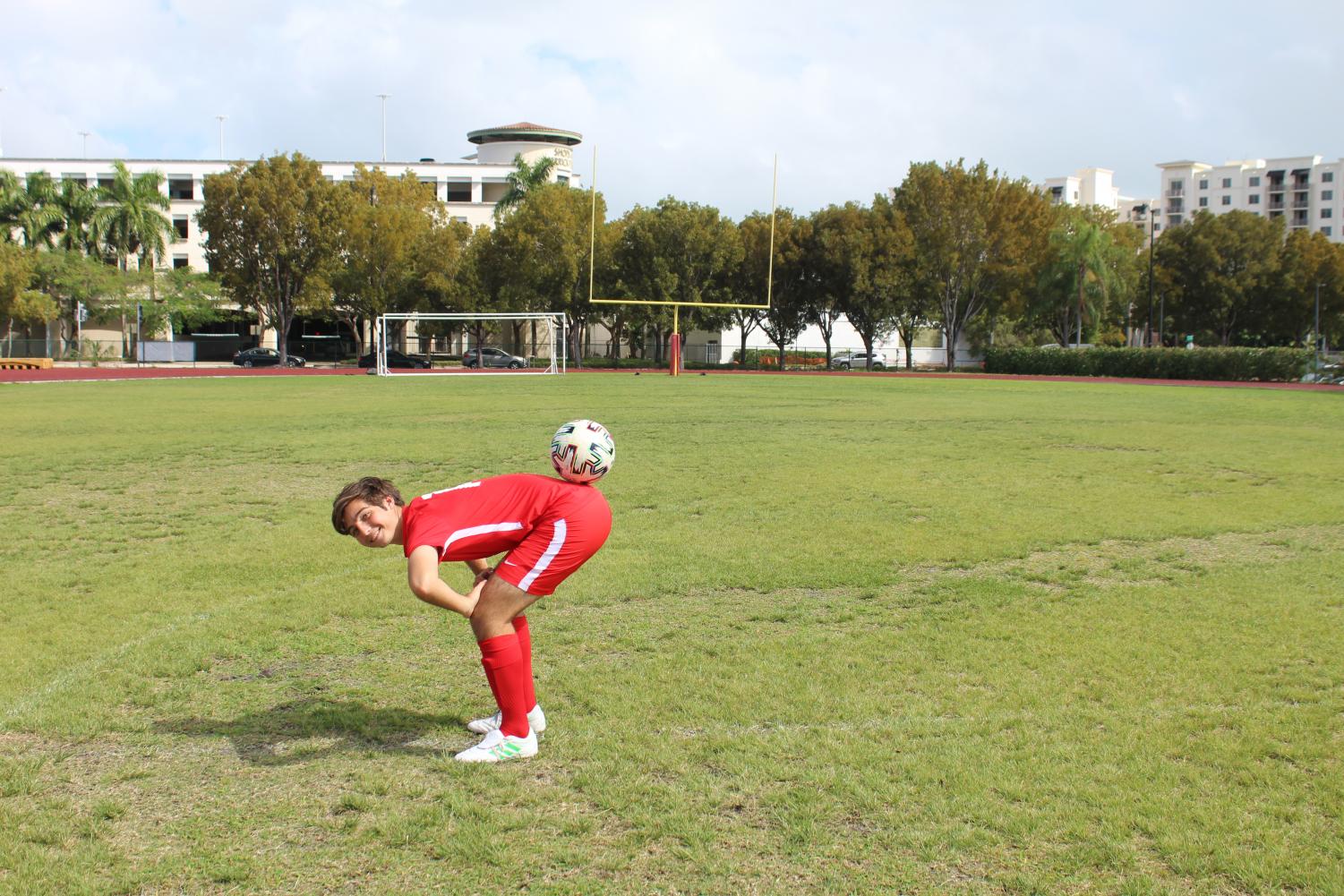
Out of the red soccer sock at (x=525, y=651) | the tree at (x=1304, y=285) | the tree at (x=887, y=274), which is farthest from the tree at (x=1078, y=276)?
the red soccer sock at (x=525, y=651)

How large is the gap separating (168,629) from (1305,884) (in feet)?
17.9

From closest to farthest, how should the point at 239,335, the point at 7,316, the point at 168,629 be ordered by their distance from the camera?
the point at 168,629
the point at 7,316
the point at 239,335

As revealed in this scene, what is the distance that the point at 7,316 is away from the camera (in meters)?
52.5

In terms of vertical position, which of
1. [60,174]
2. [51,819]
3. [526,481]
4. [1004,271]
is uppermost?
[60,174]

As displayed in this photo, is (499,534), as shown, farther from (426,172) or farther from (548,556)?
(426,172)

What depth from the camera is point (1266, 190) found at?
138500 millimetres

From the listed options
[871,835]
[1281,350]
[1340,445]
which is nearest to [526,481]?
[871,835]

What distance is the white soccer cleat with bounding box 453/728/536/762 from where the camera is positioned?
13.4 ft

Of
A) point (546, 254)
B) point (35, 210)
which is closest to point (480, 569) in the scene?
point (546, 254)

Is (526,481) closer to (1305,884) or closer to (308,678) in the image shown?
(308,678)

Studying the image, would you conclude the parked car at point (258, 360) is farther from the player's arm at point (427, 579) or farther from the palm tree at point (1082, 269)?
the player's arm at point (427, 579)

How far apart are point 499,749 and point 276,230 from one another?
52.2 m

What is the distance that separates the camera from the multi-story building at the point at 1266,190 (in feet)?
441

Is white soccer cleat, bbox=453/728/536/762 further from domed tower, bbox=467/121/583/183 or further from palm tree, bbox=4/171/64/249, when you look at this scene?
domed tower, bbox=467/121/583/183
